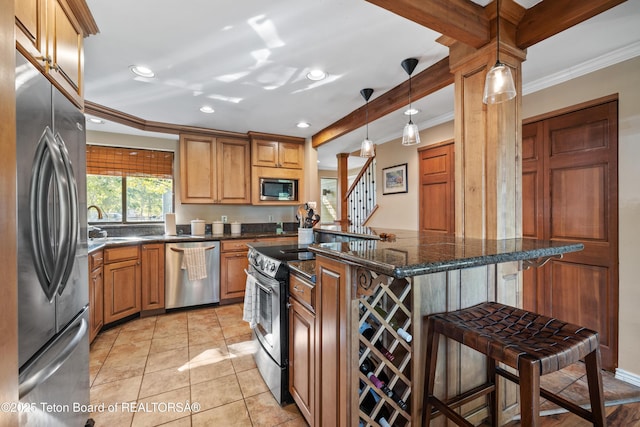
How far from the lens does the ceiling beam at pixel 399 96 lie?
82.8 inches

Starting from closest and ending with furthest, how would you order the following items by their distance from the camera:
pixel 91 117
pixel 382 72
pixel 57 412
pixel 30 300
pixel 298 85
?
pixel 30 300 → pixel 57 412 → pixel 382 72 → pixel 298 85 → pixel 91 117

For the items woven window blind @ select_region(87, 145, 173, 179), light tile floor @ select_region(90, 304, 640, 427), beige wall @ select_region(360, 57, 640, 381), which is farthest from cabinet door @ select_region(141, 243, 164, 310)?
beige wall @ select_region(360, 57, 640, 381)

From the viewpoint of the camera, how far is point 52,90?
120cm

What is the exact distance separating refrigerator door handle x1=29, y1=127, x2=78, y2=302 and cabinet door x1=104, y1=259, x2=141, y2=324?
197cm

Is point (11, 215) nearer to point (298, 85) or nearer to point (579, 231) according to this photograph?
point (298, 85)

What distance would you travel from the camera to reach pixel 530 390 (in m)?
0.90

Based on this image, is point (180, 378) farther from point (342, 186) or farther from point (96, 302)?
point (342, 186)

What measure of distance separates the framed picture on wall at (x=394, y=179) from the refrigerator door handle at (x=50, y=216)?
3714 mm

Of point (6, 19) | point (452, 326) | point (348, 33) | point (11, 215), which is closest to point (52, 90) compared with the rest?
point (6, 19)

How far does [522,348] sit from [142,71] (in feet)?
9.82

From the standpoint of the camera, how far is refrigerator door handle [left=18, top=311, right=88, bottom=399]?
0.93m

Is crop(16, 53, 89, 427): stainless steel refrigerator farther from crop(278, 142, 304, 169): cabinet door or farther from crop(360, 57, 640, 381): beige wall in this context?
crop(360, 57, 640, 381): beige wall

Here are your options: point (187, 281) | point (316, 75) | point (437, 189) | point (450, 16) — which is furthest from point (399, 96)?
point (187, 281)

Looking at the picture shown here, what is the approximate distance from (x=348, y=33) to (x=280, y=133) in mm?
2456
